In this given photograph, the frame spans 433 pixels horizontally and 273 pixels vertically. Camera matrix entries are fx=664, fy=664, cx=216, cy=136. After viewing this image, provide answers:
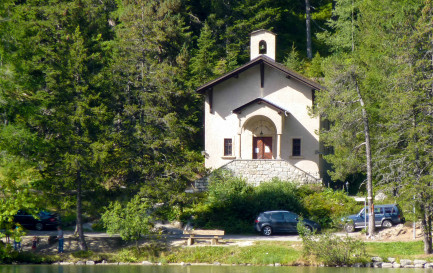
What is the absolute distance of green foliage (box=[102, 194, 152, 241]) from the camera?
3244 centimetres

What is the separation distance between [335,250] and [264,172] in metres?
12.7

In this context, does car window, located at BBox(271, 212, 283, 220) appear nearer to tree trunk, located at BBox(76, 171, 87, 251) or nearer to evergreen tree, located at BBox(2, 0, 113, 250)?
evergreen tree, located at BBox(2, 0, 113, 250)

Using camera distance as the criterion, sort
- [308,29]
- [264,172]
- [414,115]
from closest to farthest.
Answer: [414,115] < [264,172] < [308,29]

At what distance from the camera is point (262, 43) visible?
1850 inches

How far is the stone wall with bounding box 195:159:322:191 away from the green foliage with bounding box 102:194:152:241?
897 cm

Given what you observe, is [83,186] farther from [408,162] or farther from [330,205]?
[408,162]

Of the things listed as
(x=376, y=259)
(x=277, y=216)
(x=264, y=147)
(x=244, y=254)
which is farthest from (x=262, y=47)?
(x=376, y=259)

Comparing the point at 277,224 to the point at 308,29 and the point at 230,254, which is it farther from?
the point at 308,29

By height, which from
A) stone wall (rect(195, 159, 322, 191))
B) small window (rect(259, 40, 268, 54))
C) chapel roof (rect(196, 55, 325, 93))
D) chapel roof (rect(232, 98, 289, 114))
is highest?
small window (rect(259, 40, 268, 54))

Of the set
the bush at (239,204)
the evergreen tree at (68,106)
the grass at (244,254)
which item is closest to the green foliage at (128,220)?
the grass at (244,254)

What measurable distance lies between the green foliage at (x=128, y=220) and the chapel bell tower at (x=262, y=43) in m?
17.3

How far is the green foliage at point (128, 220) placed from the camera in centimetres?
3244

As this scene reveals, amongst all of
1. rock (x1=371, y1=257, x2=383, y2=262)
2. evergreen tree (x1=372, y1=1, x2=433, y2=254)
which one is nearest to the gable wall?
evergreen tree (x1=372, y1=1, x2=433, y2=254)

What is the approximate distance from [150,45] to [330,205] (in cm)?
1522
